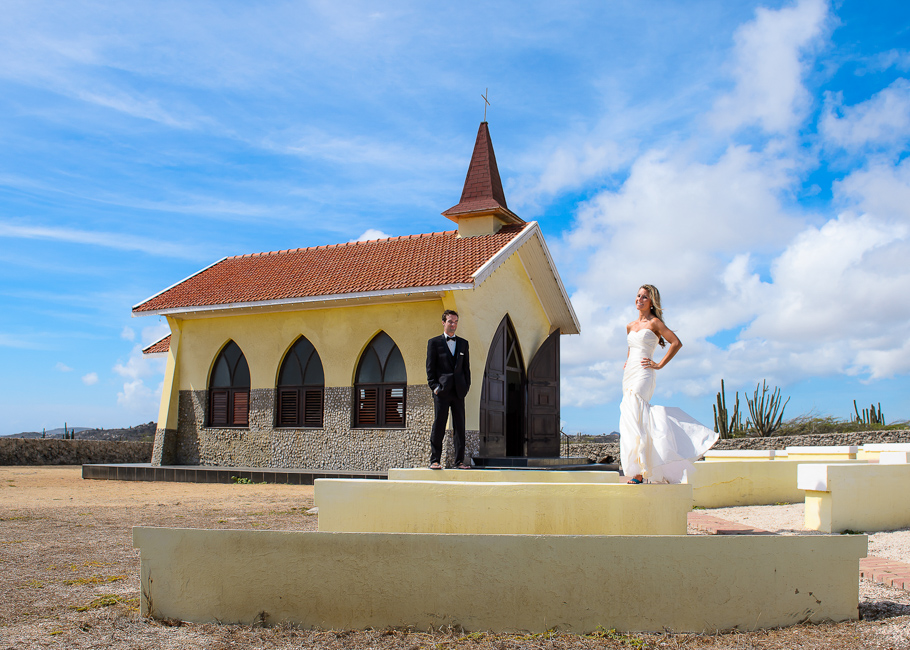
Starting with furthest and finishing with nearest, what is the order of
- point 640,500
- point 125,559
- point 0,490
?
point 0,490
point 125,559
point 640,500

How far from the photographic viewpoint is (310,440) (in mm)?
15016

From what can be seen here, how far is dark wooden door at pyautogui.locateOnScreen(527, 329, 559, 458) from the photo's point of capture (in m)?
16.1

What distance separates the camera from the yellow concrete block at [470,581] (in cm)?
380

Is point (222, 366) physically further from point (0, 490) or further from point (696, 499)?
point (696, 499)

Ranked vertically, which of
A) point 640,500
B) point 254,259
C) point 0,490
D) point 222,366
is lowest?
point 0,490

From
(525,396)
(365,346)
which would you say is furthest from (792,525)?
(365,346)

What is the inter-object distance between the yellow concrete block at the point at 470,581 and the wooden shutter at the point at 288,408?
11570mm

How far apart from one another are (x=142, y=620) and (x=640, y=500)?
346 centimetres

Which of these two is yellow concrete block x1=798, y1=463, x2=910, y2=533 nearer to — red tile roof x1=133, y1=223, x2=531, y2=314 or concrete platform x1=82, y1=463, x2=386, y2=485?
red tile roof x1=133, y1=223, x2=531, y2=314

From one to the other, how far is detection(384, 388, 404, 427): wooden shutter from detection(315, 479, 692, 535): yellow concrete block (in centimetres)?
897

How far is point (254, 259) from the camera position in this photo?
60.7ft

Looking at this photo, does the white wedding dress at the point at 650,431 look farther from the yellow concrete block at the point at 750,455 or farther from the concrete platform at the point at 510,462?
the yellow concrete block at the point at 750,455

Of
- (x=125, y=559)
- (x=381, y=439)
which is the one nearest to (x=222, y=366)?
(x=381, y=439)

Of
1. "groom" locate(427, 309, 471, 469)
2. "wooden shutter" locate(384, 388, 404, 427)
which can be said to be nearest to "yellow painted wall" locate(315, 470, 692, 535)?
"groom" locate(427, 309, 471, 469)
